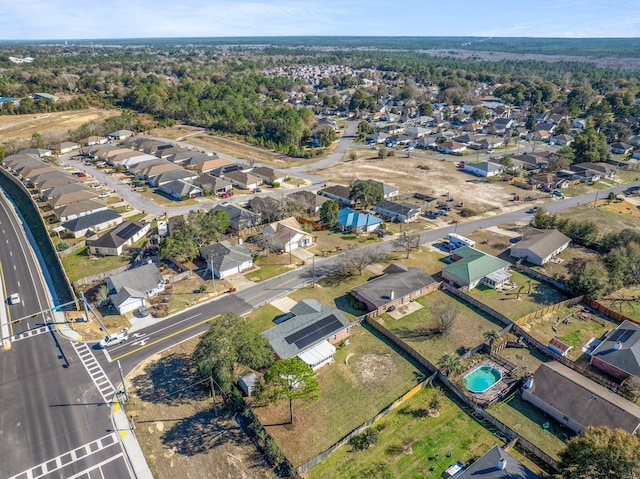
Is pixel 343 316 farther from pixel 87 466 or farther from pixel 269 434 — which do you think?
pixel 87 466

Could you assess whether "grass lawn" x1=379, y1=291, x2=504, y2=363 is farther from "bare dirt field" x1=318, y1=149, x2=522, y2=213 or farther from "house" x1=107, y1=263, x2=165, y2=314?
"bare dirt field" x1=318, y1=149, x2=522, y2=213

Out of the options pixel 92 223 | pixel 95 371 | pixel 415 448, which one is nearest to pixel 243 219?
pixel 92 223

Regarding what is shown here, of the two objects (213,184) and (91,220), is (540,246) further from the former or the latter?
(91,220)

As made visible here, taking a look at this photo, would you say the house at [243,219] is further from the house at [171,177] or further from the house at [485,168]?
the house at [485,168]

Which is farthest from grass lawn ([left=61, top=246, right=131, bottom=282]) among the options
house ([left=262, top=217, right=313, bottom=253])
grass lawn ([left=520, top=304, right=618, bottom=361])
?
grass lawn ([left=520, top=304, right=618, bottom=361])

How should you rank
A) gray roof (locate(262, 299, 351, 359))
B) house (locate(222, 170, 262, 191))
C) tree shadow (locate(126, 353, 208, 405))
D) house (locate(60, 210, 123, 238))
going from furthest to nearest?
house (locate(222, 170, 262, 191)) → house (locate(60, 210, 123, 238)) → gray roof (locate(262, 299, 351, 359)) → tree shadow (locate(126, 353, 208, 405))

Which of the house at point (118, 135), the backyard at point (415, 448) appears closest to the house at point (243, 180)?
the house at point (118, 135)

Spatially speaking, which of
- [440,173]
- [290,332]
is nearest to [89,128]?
[440,173]
